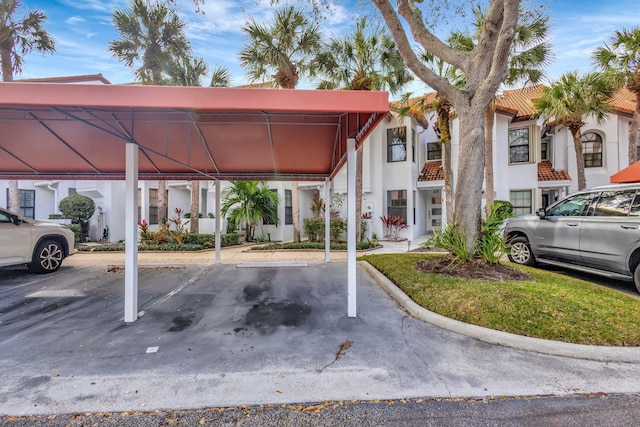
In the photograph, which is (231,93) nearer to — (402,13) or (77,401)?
(77,401)

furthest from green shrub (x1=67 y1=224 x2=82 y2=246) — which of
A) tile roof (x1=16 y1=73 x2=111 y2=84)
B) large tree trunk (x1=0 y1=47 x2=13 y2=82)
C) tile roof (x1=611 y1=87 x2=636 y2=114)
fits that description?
tile roof (x1=611 y1=87 x2=636 y2=114)

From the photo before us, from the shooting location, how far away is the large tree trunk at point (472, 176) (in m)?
6.38

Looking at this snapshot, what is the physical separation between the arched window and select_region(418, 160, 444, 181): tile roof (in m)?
6.75

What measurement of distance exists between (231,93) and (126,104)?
1.17m

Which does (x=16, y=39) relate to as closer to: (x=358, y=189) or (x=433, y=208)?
(x=358, y=189)

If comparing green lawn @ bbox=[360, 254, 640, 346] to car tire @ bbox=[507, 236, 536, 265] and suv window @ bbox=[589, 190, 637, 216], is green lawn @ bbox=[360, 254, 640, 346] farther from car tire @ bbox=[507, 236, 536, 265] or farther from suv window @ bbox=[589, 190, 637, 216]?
car tire @ bbox=[507, 236, 536, 265]

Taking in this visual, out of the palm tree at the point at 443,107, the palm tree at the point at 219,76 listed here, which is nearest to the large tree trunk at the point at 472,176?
the palm tree at the point at 443,107

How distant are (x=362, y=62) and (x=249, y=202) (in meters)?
7.56

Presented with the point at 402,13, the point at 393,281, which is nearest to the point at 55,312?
the point at 393,281

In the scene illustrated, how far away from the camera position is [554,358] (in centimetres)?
349

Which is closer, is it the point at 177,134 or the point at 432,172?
the point at 177,134

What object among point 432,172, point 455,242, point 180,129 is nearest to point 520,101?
point 432,172

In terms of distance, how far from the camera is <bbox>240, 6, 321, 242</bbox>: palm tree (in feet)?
36.7

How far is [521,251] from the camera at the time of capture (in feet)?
26.7
